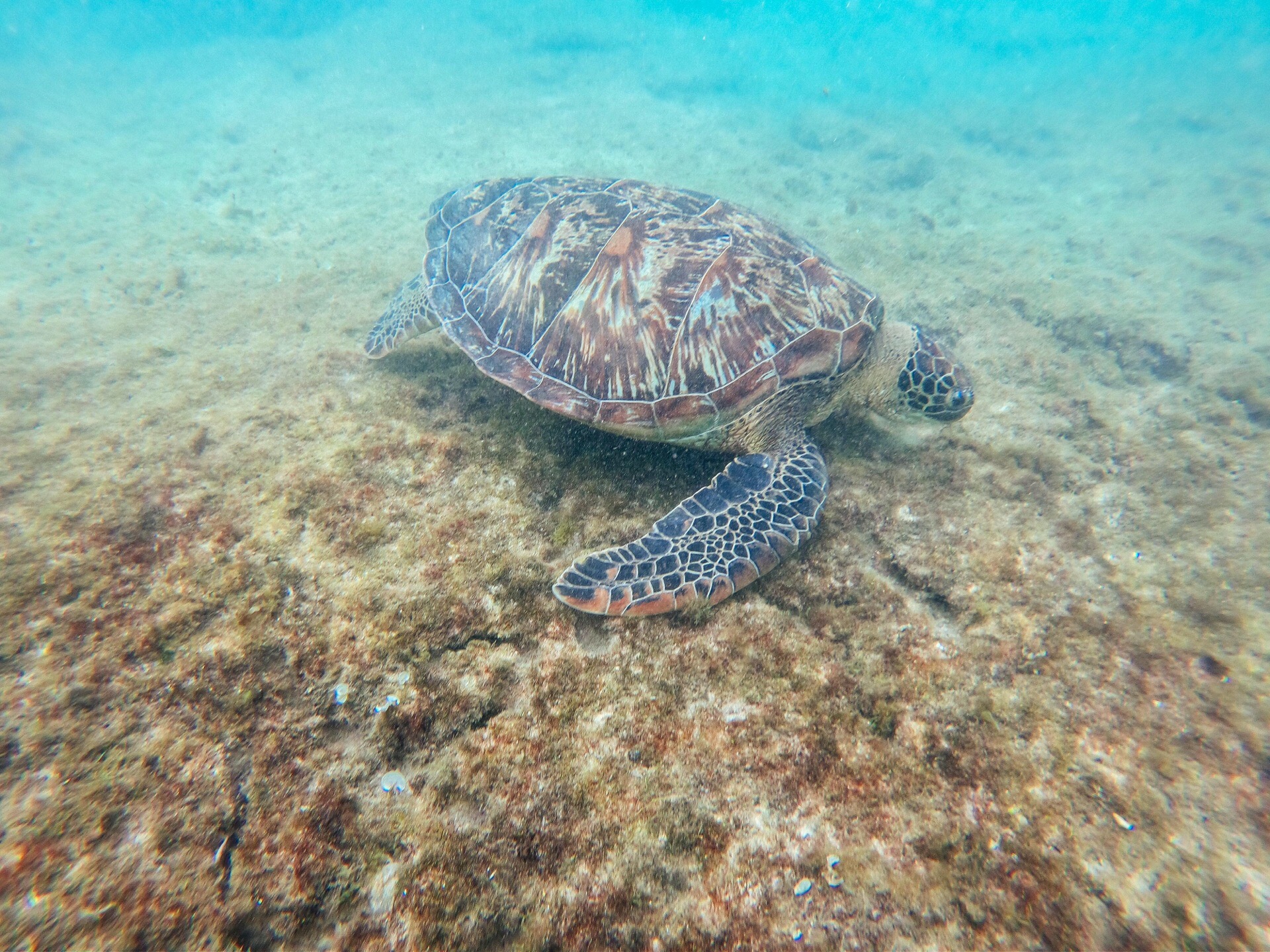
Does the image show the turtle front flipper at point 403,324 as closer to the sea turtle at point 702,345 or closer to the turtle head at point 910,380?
the sea turtle at point 702,345

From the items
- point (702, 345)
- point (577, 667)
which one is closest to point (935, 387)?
point (702, 345)

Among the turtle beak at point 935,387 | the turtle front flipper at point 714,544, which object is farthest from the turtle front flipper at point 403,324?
the turtle beak at point 935,387

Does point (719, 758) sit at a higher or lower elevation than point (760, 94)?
lower

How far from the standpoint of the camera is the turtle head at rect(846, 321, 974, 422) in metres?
3.65

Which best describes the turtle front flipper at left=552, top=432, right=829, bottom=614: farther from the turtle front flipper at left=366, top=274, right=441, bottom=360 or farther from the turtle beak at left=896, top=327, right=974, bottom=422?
the turtle front flipper at left=366, top=274, right=441, bottom=360

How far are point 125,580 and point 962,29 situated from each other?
54.7 metres

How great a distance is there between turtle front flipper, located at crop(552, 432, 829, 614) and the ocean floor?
5.4 inches

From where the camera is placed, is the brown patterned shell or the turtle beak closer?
the brown patterned shell

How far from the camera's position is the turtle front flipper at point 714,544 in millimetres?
2457

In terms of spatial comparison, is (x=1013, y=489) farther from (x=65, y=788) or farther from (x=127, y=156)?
(x=127, y=156)

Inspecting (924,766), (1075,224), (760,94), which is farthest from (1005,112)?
(924,766)

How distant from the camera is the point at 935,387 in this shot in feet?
12.0

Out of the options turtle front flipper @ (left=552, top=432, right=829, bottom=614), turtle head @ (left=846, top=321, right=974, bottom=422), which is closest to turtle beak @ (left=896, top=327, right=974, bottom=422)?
turtle head @ (left=846, top=321, right=974, bottom=422)

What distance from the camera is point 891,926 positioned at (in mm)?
1575
